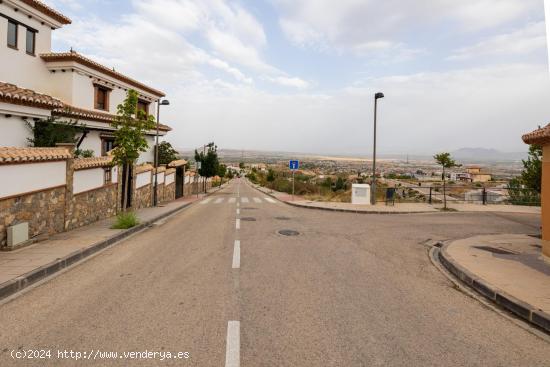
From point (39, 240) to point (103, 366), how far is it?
6.89m

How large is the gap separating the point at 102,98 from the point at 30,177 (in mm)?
15782

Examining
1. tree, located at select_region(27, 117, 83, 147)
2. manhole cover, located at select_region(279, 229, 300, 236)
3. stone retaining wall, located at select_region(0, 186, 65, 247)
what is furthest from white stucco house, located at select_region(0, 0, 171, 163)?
manhole cover, located at select_region(279, 229, 300, 236)

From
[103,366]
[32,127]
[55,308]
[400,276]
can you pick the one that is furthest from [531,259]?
[32,127]

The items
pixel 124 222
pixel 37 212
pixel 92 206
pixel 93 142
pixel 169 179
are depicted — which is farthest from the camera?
pixel 169 179

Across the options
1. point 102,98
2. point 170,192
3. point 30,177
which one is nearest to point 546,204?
point 30,177

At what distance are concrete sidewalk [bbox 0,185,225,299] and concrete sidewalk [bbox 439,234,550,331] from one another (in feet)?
26.5

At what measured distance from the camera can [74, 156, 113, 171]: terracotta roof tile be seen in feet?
35.3

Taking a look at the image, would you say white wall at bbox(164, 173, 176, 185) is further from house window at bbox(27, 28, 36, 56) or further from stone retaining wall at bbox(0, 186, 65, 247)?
stone retaining wall at bbox(0, 186, 65, 247)

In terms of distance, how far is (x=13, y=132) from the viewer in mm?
11656

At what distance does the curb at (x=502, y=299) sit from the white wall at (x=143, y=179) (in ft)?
51.7

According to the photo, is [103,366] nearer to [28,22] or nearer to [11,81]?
[11,81]

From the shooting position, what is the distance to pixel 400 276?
641 cm

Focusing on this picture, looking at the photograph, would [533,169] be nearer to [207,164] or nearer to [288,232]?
[288,232]

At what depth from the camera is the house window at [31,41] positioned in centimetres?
1702
